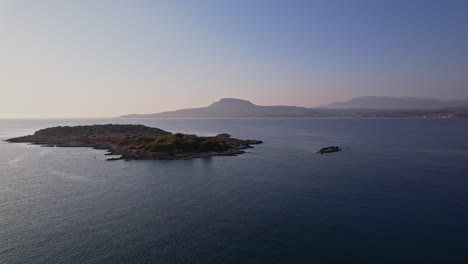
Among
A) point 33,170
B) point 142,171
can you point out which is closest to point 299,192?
point 142,171

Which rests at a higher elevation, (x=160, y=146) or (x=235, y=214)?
(x=160, y=146)

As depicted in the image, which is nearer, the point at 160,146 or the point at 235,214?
the point at 235,214

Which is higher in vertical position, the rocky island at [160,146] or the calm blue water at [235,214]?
the rocky island at [160,146]

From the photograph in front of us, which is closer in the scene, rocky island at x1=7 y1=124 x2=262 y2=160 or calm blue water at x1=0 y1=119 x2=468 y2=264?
calm blue water at x1=0 y1=119 x2=468 y2=264

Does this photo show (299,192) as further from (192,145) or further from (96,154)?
(96,154)

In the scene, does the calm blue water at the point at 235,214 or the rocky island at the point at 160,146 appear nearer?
the calm blue water at the point at 235,214

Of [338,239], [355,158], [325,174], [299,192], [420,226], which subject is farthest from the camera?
[355,158]

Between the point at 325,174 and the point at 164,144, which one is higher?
the point at 164,144

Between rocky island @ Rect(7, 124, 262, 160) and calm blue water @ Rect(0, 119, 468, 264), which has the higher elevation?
rocky island @ Rect(7, 124, 262, 160)
